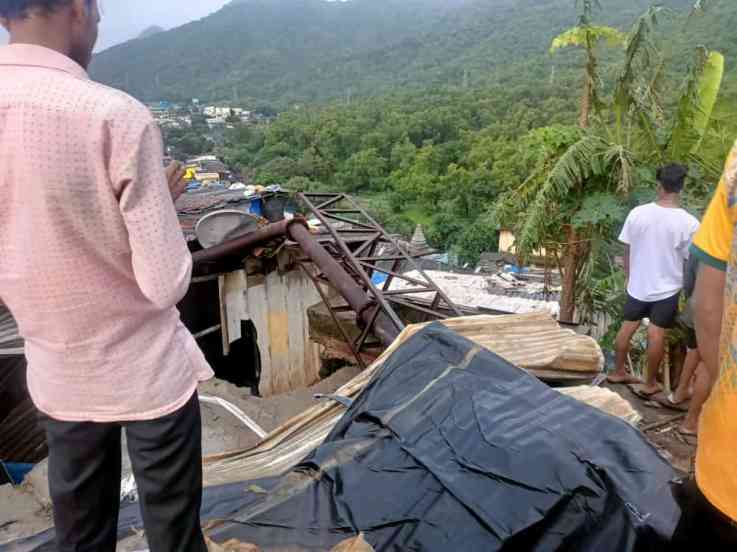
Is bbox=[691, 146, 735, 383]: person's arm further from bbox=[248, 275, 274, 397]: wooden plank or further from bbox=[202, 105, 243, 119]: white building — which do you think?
bbox=[202, 105, 243, 119]: white building

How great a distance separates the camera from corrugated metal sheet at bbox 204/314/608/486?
2.55m

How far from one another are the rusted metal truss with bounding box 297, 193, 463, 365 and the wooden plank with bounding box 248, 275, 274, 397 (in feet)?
4.64

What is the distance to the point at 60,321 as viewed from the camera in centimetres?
130

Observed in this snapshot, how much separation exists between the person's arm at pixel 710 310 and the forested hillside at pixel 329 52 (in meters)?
42.9

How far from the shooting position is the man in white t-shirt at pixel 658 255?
3734 mm

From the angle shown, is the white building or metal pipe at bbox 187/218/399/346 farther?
the white building

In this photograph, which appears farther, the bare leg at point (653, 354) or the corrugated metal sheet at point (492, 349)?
the bare leg at point (653, 354)

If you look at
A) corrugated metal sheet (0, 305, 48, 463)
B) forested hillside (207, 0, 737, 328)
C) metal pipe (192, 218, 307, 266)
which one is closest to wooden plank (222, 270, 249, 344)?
metal pipe (192, 218, 307, 266)

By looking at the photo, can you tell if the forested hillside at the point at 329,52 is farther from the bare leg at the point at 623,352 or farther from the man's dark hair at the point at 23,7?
the man's dark hair at the point at 23,7

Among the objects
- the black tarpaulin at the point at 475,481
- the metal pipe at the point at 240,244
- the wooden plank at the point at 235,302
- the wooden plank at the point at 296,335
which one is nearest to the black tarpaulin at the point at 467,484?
the black tarpaulin at the point at 475,481

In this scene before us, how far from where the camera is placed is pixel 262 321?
7965 millimetres

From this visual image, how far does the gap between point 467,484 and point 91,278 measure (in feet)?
4.47

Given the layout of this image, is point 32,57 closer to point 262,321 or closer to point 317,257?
point 317,257

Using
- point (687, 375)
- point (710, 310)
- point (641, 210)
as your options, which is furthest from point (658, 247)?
point (710, 310)
